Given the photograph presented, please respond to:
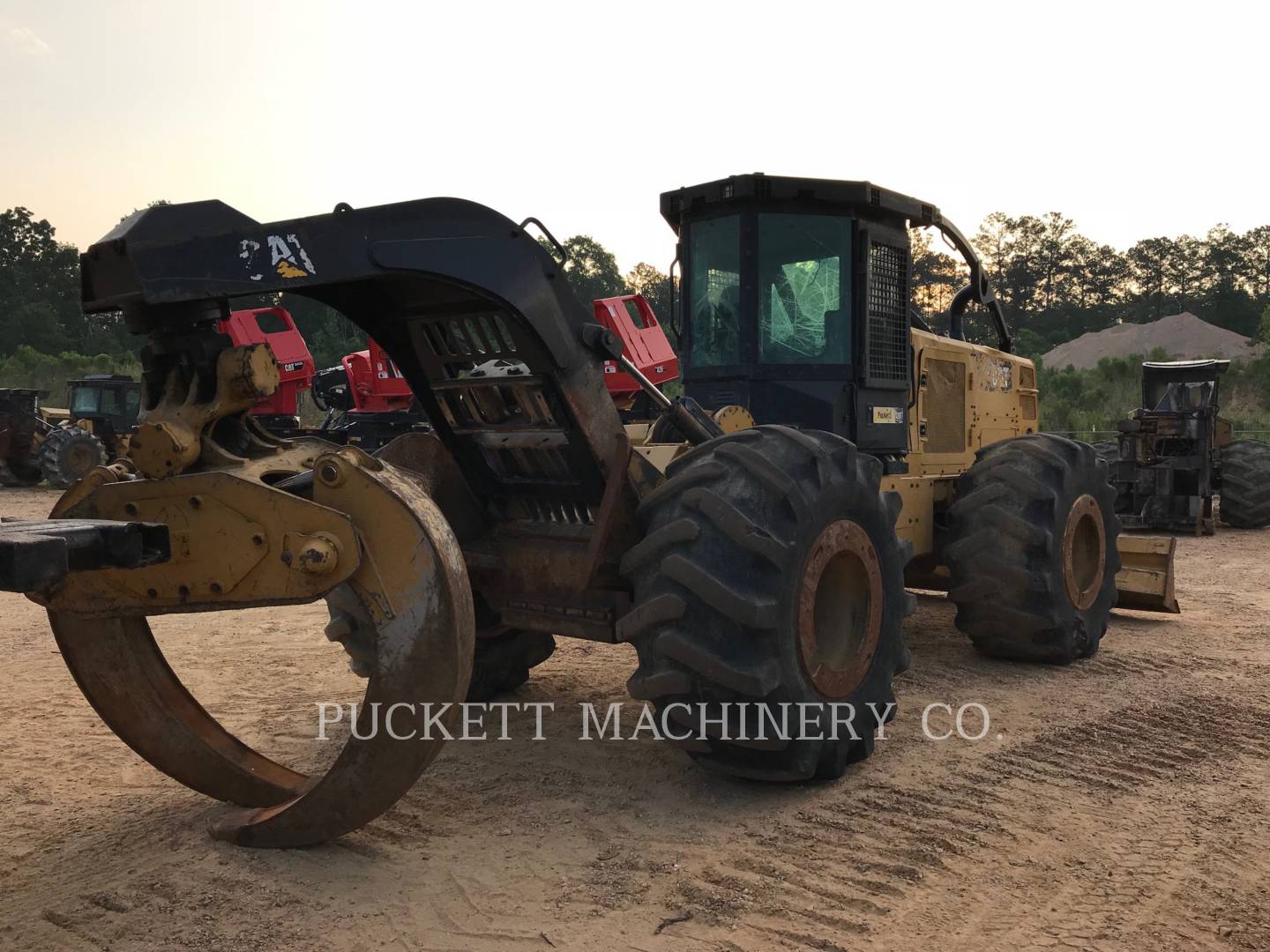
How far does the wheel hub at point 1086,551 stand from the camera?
250 inches

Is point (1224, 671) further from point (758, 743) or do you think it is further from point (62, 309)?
point (62, 309)

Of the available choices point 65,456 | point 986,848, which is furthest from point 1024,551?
point 65,456

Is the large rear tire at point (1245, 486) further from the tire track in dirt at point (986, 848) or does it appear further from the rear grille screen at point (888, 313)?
the tire track in dirt at point (986, 848)

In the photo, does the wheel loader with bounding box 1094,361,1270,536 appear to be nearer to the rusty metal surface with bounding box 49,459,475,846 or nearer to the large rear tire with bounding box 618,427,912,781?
the large rear tire with bounding box 618,427,912,781

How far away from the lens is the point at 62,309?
159ft

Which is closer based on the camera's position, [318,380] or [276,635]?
[276,635]

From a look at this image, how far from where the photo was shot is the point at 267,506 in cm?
329

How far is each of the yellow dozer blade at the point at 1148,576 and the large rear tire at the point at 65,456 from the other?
16943mm

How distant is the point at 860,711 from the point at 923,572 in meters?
2.75

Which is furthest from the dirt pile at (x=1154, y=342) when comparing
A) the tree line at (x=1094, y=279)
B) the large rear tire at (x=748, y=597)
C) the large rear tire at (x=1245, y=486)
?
the large rear tire at (x=748, y=597)

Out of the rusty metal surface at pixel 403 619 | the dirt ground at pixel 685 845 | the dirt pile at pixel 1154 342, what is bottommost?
the dirt ground at pixel 685 845

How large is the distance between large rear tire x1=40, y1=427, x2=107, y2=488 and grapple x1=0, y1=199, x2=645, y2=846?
56.5ft

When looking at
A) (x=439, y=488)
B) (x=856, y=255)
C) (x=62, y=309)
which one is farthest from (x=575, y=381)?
(x=62, y=309)

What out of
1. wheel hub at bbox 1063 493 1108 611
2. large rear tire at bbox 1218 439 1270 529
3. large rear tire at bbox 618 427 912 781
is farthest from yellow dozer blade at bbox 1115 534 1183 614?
large rear tire at bbox 1218 439 1270 529
